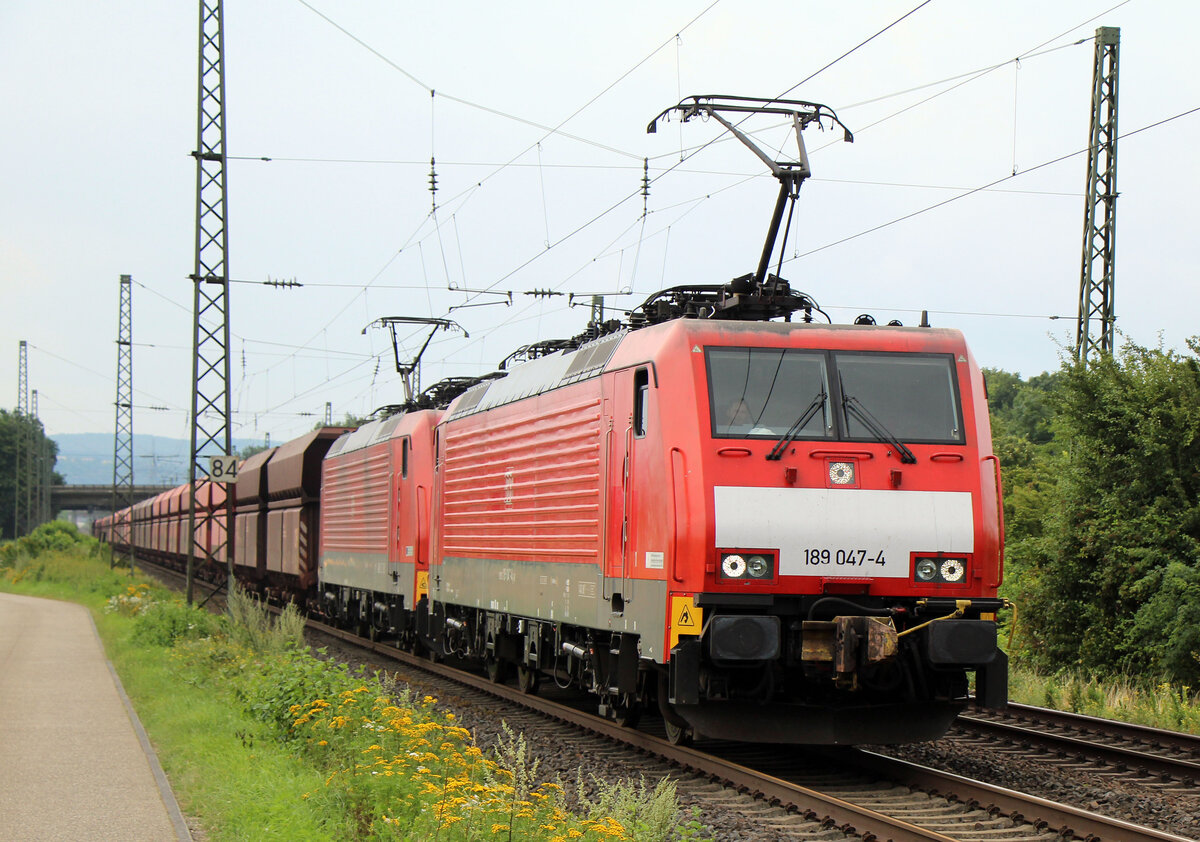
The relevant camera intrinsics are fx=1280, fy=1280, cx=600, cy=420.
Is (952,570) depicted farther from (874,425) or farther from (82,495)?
(82,495)

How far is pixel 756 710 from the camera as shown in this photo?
31.4ft

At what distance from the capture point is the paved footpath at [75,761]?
7754mm

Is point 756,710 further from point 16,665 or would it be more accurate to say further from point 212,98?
point 212,98

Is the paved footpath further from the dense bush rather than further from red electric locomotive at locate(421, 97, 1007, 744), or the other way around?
the dense bush

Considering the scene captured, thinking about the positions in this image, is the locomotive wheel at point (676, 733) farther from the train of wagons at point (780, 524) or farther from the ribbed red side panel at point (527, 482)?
the ribbed red side panel at point (527, 482)

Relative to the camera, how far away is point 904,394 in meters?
9.91

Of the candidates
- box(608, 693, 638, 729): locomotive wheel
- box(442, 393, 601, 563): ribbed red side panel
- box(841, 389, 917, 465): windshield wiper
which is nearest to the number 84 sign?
box(442, 393, 601, 563): ribbed red side panel

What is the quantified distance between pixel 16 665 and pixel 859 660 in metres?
13.0

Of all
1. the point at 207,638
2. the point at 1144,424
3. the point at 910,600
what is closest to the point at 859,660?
the point at 910,600

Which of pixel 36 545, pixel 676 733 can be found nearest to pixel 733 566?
pixel 676 733

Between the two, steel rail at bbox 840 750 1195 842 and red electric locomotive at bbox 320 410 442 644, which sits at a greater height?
red electric locomotive at bbox 320 410 442 644

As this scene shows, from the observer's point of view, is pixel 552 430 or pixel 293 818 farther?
pixel 552 430

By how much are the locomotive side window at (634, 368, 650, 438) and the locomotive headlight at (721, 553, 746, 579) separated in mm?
1457

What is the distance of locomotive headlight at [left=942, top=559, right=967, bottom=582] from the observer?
9430 millimetres
